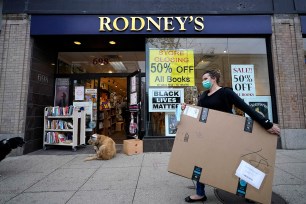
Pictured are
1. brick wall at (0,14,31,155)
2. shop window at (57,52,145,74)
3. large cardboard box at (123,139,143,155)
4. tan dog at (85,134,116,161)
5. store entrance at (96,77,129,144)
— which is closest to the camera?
tan dog at (85,134,116,161)

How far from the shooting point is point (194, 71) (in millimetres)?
6871

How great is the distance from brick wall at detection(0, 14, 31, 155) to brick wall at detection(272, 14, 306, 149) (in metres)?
8.10

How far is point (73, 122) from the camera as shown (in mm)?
6879

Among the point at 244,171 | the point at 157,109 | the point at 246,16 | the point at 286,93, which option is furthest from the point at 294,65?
the point at 244,171

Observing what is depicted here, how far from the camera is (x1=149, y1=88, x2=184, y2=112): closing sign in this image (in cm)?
665

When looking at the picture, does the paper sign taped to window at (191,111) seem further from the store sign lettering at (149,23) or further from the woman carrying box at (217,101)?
the store sign lettering at (149,23)

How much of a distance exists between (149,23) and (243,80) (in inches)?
147

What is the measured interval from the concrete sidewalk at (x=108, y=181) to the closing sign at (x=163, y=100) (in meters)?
1.60

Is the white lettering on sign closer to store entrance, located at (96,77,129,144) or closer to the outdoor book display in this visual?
the outdoor book display

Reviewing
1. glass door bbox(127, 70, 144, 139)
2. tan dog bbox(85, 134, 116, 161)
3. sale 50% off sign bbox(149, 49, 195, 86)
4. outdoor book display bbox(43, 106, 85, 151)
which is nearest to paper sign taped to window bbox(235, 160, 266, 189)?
tan dog bbox(85, 134, 116, 161)

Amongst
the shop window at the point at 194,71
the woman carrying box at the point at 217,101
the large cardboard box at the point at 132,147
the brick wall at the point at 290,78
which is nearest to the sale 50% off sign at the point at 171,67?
the shop window at the point at 194,71

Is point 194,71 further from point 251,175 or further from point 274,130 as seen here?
point 251,175

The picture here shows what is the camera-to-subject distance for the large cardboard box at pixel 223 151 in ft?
8.14

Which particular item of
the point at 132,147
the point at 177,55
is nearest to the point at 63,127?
the point at 132,147
